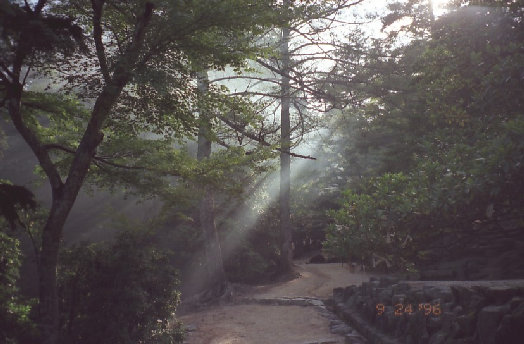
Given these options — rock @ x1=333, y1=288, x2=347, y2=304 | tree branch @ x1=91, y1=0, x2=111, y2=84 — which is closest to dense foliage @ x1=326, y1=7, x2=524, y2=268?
rock @ x1=333, y1=288, x2=347, y2=304

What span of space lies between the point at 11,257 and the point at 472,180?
8.67m

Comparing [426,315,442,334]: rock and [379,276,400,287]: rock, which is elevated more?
[379,276,400,287]: rock

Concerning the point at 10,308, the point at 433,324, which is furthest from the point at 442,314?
the point at 10,308

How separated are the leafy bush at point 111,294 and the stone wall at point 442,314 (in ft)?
14.6

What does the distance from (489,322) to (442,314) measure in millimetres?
1551

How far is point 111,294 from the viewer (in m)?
7.95

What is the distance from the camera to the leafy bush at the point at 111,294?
7852 millimetres

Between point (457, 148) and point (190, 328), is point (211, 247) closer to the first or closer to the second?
point (190, 328)

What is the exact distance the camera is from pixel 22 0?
21.4ft

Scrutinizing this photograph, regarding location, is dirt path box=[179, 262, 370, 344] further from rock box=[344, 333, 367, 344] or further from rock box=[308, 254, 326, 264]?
rock box=[308, 254, 326, 264]

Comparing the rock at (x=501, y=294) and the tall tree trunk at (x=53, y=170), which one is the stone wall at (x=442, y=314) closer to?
the rock at (x=501, y=294)

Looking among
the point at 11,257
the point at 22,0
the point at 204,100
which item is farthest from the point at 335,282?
the point at 22,0

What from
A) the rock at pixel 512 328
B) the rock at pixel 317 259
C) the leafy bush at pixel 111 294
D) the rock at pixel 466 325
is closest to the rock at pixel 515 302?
the rock at pixel 512 328

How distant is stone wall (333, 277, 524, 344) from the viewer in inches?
206
